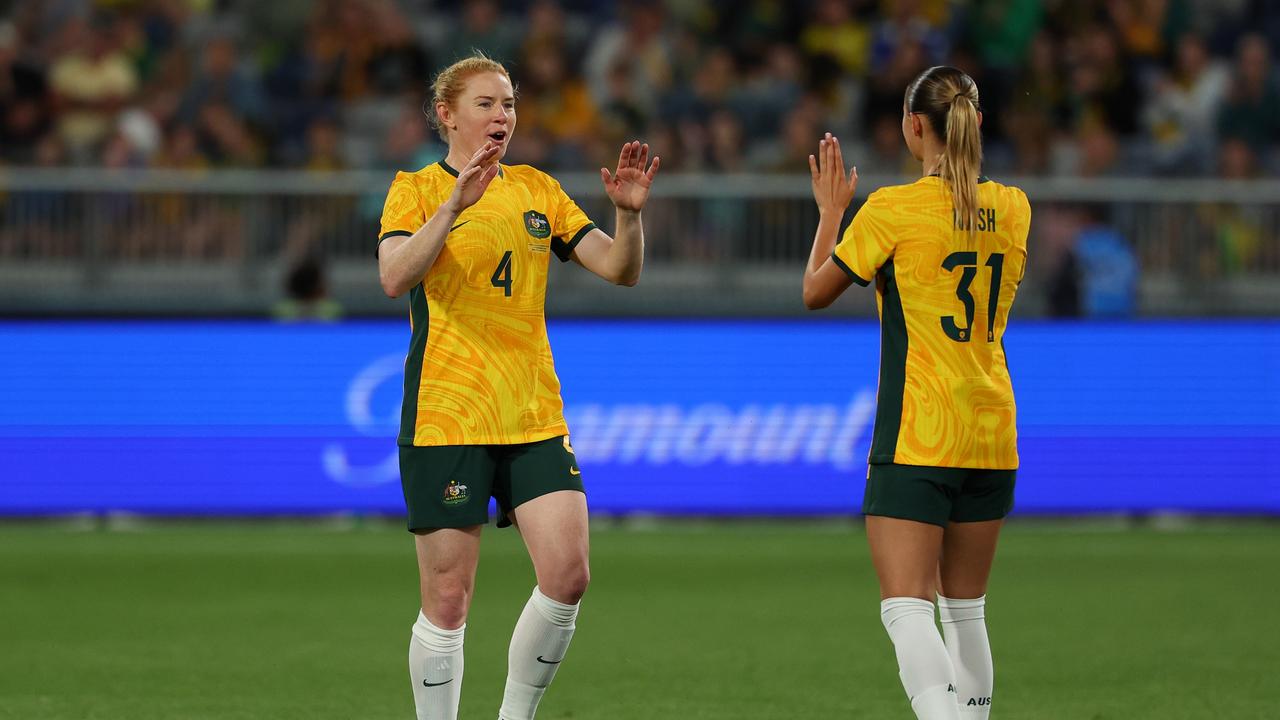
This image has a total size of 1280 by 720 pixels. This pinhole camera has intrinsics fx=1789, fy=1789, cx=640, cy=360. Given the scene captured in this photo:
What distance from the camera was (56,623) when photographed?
8992 mm

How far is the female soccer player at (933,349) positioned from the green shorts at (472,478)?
1.01m

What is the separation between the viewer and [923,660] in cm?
512

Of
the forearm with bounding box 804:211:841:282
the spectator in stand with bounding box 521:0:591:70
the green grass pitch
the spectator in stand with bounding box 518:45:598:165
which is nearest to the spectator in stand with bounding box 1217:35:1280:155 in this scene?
the green grass pitch

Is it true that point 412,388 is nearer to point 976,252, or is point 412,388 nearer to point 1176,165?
point 976,252

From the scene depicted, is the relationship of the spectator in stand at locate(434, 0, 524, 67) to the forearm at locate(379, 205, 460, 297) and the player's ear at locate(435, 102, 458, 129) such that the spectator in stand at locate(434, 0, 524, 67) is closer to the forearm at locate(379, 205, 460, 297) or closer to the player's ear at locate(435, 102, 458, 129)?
the player's ear at locate(435, 102, 458, 129)

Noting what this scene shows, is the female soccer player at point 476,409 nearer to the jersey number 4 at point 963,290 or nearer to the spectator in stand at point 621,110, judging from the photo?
the jersey number 4 at point 963,290

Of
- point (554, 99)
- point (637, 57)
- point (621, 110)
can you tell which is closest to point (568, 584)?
point (621, 110)

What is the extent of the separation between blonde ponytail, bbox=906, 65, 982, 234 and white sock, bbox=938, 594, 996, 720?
1.17 m

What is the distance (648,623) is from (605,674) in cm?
146

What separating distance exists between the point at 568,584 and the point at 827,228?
137cm

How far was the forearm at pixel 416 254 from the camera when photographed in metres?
5.29

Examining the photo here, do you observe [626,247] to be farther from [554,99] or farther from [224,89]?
[224,89]

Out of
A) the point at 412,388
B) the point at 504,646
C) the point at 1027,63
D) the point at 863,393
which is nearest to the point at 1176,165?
the point at 1027,63

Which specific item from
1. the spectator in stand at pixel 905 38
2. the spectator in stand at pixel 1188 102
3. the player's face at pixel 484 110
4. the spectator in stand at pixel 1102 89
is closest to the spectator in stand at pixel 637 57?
the spectator in stand at pixel 905 38
